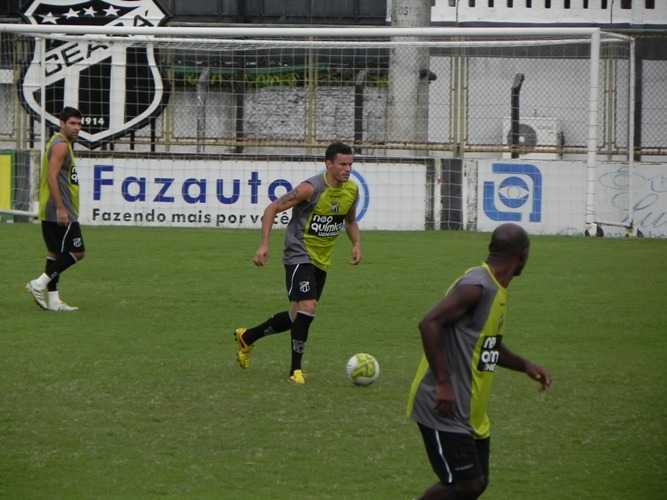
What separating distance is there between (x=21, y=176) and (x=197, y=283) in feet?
25.7

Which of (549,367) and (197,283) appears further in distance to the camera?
(197,283)

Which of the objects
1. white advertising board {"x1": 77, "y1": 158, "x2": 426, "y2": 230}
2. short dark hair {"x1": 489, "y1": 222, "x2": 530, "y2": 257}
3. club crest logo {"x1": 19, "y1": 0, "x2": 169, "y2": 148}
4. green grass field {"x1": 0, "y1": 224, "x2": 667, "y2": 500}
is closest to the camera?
short dark hair {"x1": 489, "y1": 222, "x2": 530, "y2": 257}

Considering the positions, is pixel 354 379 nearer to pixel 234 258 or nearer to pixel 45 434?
pixel 45 434

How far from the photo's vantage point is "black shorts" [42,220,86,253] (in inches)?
496

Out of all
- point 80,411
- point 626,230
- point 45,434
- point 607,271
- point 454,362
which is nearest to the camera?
point 454,362

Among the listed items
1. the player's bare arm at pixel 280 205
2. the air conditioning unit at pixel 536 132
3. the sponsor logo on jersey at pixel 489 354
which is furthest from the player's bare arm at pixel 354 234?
the air conditioning unit at pixel 536 132

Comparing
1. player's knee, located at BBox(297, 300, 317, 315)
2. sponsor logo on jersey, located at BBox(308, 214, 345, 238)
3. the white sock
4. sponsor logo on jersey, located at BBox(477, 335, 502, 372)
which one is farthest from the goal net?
sponsor logo on jersey, located at BBox(477, 335, 502, 372)

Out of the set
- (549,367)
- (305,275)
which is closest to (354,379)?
(305,275)

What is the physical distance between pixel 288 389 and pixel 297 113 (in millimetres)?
15498

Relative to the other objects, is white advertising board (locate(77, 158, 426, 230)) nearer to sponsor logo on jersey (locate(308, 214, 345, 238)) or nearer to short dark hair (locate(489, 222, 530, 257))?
sponsor logo on jersey (locate(308, 214, 345, 238))

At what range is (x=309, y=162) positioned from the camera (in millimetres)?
21531

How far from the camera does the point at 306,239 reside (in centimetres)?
970

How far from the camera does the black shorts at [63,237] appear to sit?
41.4 feet

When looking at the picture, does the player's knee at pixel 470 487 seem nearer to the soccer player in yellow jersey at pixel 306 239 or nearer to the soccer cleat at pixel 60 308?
the soccer player in yellow jersey at pixel 306 239
